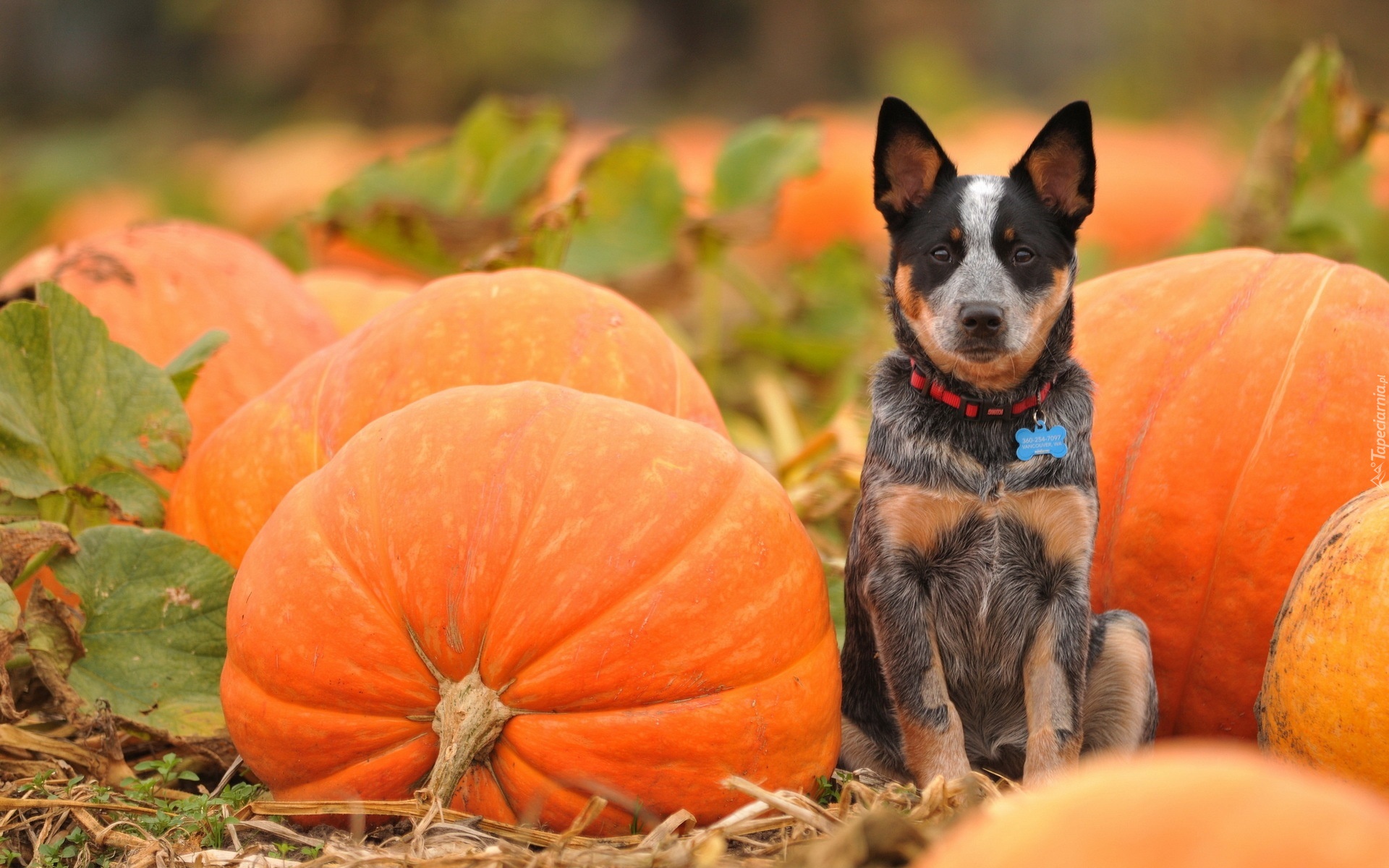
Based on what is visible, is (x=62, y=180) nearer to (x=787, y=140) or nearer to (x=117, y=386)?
(x=787, y=140)

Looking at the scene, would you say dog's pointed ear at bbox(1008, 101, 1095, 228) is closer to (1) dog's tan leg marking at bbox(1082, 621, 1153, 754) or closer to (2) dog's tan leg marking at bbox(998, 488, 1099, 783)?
(2) dog's tan leg marking at bbox(998, 488, 1099, 783)

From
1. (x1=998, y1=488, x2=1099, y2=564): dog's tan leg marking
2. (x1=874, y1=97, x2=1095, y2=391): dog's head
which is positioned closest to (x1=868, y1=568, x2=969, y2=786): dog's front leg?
(x1=998, y1=488, x2=1099, y2=564): dog's tan leg marking

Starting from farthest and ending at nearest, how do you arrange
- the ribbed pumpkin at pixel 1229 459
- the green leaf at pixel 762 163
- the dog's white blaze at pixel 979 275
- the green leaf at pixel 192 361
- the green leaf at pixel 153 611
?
the green leaf at pixel 762 163, the green leaf at pixel 192 361, the ribbed pumpkin at pixel 1229 459, the green leaf at pixel 153 611, the dog's white blaze at pixel 979 275

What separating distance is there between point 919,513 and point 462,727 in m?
1.13

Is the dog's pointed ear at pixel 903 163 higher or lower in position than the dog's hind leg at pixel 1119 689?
higher

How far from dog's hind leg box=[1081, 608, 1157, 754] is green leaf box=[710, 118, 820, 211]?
3.11m

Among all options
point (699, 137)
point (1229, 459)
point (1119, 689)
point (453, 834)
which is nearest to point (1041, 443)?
point (1119, 689)

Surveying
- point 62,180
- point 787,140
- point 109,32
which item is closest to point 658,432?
point 787,140

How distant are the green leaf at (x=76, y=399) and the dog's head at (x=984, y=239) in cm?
199

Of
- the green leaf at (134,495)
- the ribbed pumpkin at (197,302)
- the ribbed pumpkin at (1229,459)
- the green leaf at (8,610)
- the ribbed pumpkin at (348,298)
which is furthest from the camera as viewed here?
the ribbed pumpkin at (348,298)

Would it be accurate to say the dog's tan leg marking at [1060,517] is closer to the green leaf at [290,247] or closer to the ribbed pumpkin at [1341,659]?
the ribbed pumpkin at [1341,659]

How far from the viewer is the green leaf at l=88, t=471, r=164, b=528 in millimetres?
3379

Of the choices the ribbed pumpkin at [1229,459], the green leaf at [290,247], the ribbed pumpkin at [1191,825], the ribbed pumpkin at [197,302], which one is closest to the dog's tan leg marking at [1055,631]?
the ribbed pumpkin at [1229,459]

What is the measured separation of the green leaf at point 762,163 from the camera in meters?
5.72
